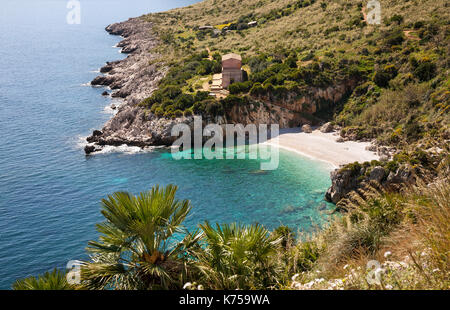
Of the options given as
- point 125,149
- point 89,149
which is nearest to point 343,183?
point 125,149

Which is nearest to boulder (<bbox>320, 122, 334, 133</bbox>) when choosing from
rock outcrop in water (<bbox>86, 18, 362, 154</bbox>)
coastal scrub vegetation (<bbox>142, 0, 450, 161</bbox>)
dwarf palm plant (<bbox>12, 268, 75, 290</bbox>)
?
coastal scrub vegetation (<bbox>142, 0, 450, 161</bbox>)

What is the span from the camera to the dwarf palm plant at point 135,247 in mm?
8328

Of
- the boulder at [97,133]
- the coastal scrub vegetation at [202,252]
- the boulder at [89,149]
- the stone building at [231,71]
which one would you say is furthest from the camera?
the stone building at [231,71]

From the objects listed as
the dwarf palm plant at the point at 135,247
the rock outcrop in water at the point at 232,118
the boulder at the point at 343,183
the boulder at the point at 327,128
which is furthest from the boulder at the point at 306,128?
the dwarf palm plant at the point at 135,247

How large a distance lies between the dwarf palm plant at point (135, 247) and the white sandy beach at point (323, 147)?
1091 inches

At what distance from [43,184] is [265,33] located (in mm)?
50490

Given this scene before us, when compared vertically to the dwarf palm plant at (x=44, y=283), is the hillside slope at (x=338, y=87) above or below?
above

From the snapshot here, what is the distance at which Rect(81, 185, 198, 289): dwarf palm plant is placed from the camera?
27.3 feet

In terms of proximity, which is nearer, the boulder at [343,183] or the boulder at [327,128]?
the boulder at [343,183]

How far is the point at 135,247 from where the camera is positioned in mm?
8945

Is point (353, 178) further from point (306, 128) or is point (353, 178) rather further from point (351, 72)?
point (351, 72)

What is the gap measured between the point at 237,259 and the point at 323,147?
31.0m

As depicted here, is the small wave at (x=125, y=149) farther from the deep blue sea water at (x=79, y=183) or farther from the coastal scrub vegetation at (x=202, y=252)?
the coastal scrub vegetation at (x=202, y=252)
